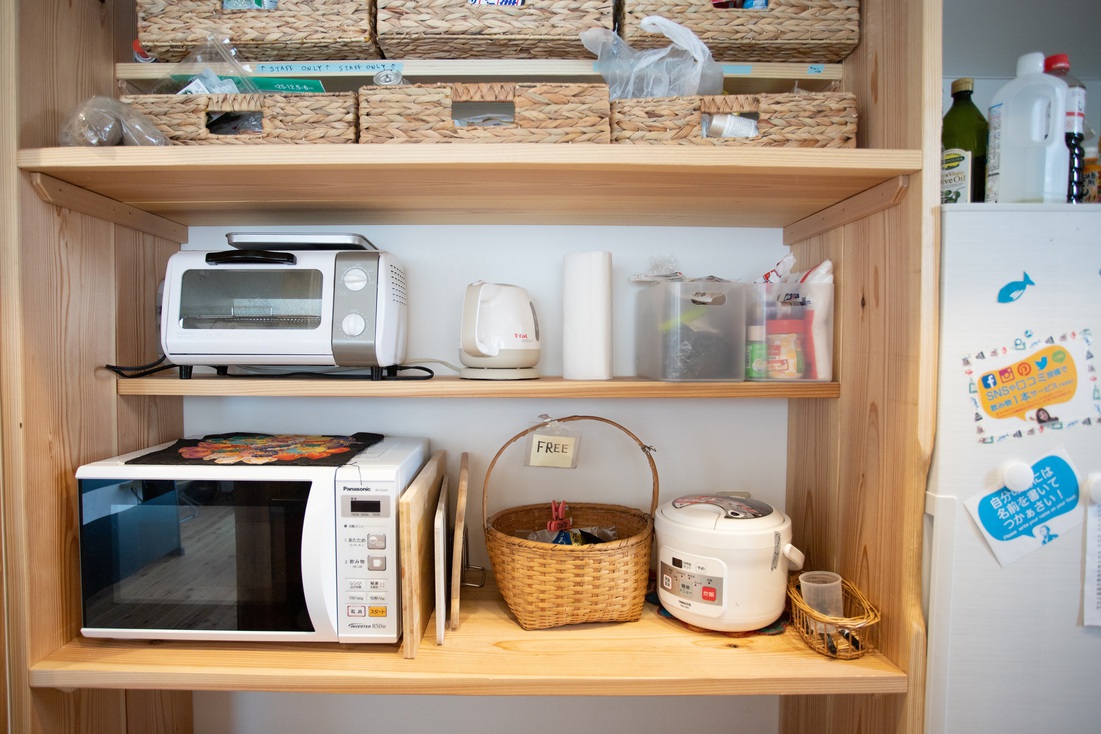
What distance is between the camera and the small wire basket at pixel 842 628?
35.8 inches

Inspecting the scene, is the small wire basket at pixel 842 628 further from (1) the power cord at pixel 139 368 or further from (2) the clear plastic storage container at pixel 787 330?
(1) the power cord at pixel 139 368

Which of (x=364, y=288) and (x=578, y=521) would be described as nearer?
(x=364, y=288)

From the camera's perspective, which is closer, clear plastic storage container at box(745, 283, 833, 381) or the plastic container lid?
the plastic container lid

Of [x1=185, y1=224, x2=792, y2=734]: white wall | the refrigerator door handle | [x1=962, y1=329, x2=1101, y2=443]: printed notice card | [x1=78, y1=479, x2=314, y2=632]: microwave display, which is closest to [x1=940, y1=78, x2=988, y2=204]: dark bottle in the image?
[x1=962, y1=329, x2=1101, y2=443]: printed notice card

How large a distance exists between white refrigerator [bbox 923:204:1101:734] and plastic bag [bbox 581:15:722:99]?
453 millimetres

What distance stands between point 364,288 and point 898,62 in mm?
971

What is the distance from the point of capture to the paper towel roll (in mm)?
1069

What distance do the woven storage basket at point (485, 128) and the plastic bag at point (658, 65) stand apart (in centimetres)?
10

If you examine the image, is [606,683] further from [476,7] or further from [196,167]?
[476,7]

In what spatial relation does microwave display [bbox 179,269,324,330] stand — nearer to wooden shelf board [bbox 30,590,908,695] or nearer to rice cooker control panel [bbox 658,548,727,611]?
wooden shelf board [bbox 30,590,908,695]

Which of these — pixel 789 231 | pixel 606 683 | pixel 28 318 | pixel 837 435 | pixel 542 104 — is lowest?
pixel 606 683

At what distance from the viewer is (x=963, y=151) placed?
896 millimetres

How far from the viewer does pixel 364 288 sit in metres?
1.01

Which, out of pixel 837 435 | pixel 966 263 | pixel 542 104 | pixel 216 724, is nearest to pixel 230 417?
pixel 216 724
